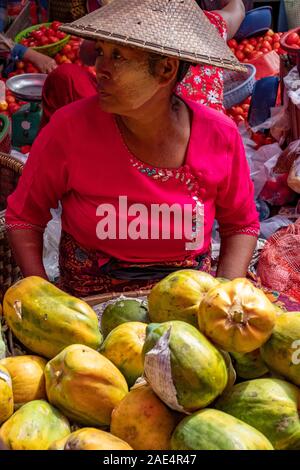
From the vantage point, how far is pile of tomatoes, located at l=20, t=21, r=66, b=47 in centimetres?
479

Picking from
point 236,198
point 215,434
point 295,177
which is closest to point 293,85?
point 295,177

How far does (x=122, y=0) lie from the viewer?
1725 millimetres

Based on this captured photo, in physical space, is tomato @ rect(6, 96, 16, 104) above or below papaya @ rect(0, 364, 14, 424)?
below

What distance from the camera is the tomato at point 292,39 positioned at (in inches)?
152

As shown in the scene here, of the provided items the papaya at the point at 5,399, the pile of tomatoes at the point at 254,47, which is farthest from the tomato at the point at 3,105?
the papaya at the point at 5,399

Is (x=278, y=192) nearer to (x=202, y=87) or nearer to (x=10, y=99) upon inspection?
(x=202, y=87)

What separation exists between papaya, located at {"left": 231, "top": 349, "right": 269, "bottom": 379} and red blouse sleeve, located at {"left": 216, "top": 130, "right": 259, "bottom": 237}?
90 centimetres

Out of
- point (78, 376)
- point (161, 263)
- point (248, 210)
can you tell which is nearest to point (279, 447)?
point (78, 376)

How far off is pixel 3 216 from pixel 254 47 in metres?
3.29

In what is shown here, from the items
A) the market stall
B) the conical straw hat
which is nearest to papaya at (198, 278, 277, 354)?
the market stall

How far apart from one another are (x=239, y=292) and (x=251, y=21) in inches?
177

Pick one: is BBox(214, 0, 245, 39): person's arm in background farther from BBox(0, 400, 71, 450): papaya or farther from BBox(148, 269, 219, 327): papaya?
BBox(0, 400, 71, 450): papaya

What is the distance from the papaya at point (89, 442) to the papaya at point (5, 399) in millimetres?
136
